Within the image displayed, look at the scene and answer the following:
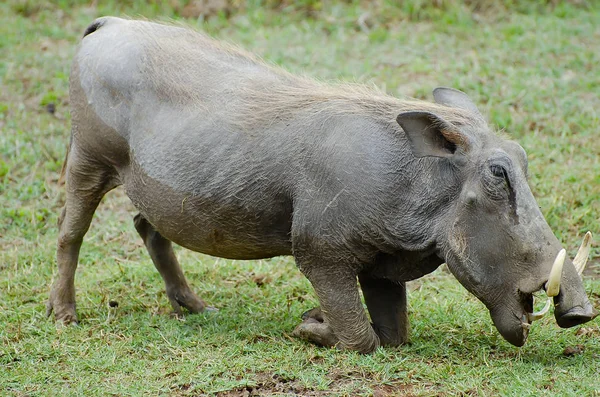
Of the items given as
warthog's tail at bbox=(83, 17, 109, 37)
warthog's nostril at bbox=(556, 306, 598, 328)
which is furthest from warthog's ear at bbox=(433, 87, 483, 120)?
warthog's tail at bbox=(83, 17, 109, 37)

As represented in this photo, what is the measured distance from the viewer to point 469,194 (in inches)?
175

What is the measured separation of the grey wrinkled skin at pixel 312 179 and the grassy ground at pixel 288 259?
30 cm

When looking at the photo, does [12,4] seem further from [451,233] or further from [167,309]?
[451,233]

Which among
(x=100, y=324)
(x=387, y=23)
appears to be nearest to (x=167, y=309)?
(x=100, y=324)

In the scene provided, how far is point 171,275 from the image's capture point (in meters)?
5.82

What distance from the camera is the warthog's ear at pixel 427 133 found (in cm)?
450

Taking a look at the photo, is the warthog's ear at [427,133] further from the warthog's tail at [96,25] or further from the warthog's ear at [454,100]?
the warthog's tail at [96,25]

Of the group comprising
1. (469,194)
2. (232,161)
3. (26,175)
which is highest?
(469,194)

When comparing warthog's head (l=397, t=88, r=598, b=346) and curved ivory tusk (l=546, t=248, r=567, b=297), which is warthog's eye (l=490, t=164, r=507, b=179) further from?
curved ivory tusk (l=546, t=248, r=567, b=297)

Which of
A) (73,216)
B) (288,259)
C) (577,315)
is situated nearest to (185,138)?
(73,216)

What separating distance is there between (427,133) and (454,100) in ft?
1.94

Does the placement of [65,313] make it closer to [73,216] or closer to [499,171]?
[73,216]

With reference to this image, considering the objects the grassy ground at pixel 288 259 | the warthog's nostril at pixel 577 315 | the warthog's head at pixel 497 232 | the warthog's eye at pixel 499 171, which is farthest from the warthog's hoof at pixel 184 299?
the warthog's nostril at pixel 577 315

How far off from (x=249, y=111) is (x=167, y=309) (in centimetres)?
159
